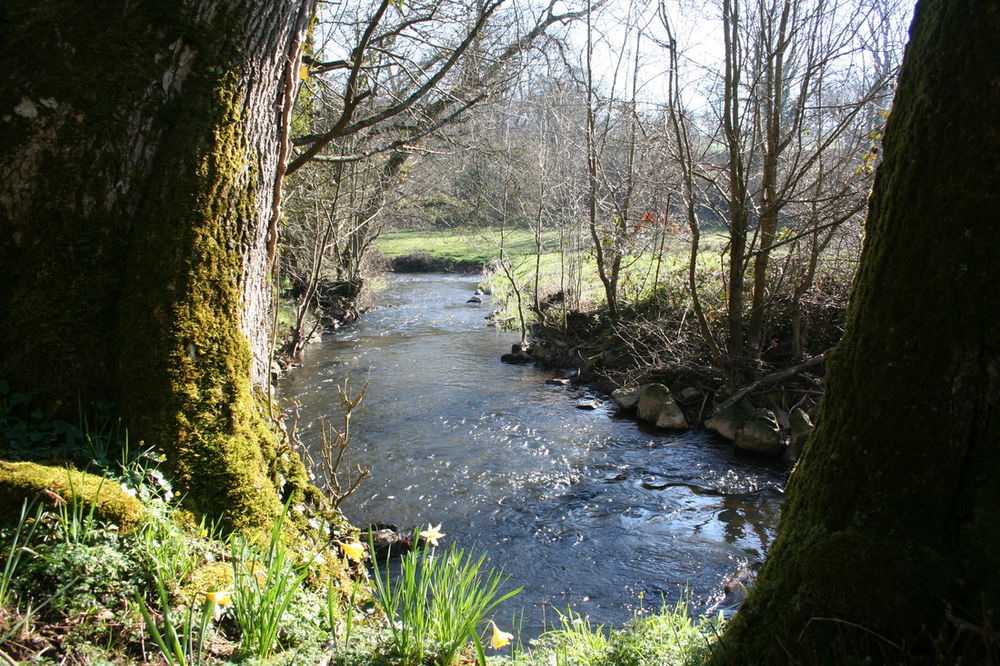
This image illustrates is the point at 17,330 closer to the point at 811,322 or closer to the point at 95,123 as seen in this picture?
the point at 95,123

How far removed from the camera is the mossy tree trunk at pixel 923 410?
199cm

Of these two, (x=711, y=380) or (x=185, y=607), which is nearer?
(x=185, y=607)

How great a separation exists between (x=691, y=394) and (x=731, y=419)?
1168 millimetres

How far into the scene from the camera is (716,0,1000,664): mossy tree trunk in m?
1.99

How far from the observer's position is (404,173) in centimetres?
1677

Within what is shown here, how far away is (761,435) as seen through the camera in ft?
27.8

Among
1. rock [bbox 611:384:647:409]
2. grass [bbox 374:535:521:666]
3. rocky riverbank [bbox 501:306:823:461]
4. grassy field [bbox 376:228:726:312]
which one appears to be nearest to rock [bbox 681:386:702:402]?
rocky riverbank [bbox 501:306:823:461]

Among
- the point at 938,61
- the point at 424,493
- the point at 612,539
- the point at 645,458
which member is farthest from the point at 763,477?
the point at 938,61

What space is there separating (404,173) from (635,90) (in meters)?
7.04

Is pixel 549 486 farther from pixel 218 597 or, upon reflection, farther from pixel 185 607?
pixel 218 597

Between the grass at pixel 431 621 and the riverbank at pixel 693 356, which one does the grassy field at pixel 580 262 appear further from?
the grass at pixel 431 621

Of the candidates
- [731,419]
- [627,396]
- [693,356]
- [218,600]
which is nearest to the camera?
[218,600]

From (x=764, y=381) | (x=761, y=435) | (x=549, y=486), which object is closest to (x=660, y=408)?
(x=764, y=381)

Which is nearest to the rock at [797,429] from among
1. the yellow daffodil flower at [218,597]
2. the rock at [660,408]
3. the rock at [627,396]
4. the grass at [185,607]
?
the rock at [660,408]
